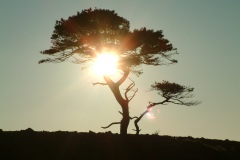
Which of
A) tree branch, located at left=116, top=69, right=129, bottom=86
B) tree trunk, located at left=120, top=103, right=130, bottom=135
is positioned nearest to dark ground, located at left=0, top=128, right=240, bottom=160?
tree trunk, located at left=120, top=103, right=130, bottom=135

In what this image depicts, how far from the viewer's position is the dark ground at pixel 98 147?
611 inches

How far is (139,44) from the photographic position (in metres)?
24.6

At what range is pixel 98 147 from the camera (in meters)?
17.0

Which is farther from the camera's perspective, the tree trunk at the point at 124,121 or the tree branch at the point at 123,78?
the tree branch at the point at 123,78

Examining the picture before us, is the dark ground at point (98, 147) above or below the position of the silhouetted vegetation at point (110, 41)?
below

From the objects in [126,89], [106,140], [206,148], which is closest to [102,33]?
[126,89]

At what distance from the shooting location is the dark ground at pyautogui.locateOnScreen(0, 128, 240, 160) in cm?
1552

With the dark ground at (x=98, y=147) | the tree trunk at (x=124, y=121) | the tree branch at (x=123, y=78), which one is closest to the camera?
the dark ground at (x=98, y=147)

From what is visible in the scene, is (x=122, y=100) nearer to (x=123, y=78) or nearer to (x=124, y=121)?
(x=124, y=121)

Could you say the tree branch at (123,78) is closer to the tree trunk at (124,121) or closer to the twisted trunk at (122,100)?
the twisted trunk at (122,100)

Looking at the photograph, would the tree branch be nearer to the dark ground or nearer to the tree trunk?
the tree trunk

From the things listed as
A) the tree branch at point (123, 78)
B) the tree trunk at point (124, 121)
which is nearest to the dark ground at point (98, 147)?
the tree trunk at point (124, 121)

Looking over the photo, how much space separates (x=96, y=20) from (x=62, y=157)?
11.9 metres

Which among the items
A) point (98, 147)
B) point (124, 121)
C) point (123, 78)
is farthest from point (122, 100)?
point (98, 147)
